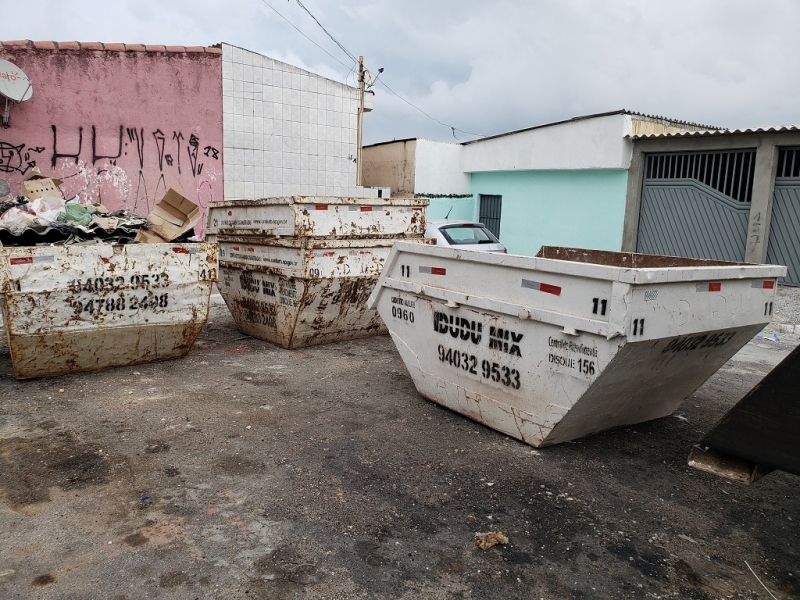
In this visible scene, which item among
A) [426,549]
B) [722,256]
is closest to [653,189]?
[722,256]

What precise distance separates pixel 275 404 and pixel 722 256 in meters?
9.89

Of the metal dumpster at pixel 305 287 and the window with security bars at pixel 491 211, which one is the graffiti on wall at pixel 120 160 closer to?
the metal dumpster at pixel 305 287

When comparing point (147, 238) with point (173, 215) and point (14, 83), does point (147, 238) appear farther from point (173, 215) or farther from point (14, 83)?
point (14, 83)

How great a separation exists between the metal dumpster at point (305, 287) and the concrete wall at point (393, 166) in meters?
10.3

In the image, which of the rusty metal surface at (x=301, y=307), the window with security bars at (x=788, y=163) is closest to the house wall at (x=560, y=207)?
the window with security bars at (x=788, y=163)

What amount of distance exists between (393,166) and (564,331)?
14.8 meters

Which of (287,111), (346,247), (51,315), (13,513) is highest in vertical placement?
(287,111)

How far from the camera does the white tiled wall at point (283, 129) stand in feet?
34.3

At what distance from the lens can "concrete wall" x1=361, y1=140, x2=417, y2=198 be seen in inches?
674

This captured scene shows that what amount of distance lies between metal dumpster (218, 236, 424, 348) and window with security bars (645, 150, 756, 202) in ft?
25.8

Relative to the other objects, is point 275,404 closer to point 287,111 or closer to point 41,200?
point 41,200

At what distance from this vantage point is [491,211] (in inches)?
678

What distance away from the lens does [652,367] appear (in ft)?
12.6

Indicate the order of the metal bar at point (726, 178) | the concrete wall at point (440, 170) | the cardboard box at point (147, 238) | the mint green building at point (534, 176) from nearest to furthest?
the cardboard box at point (147, 238) < the metal bar at point (726, 178) < the mint green building at point (534, 176) < the concrete wall at point (440, 170)
